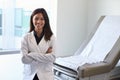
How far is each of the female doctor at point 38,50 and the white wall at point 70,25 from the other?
1588 millimetres

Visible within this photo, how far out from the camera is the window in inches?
120

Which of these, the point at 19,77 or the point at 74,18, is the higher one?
the point at 74,18

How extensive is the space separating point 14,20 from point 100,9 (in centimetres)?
159

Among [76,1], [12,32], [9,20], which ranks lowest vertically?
[12,32]

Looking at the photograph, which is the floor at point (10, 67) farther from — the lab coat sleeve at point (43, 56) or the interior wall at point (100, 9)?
the interior wall at point (100, 9)

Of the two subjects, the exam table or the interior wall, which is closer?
the exam table

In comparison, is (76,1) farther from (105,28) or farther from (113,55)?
(113,55)

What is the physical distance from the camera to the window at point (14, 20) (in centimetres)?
305

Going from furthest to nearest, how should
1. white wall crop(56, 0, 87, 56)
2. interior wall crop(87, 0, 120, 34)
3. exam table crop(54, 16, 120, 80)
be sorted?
1. white wall crop(56, 0, 87, 56)
2. interior wall crop(87, 0, 120, 34)
3. exam table crop(54, 16, 120, 80)

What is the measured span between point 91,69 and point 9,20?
153 centimetres

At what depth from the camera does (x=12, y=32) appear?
314cm

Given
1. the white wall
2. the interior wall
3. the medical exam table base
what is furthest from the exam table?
the white wall

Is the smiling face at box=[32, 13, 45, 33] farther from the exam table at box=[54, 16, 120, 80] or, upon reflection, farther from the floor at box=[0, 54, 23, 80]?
the floor at box=[0, 54, 23, 80]

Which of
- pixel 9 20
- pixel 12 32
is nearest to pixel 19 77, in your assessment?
pixel 12 32
